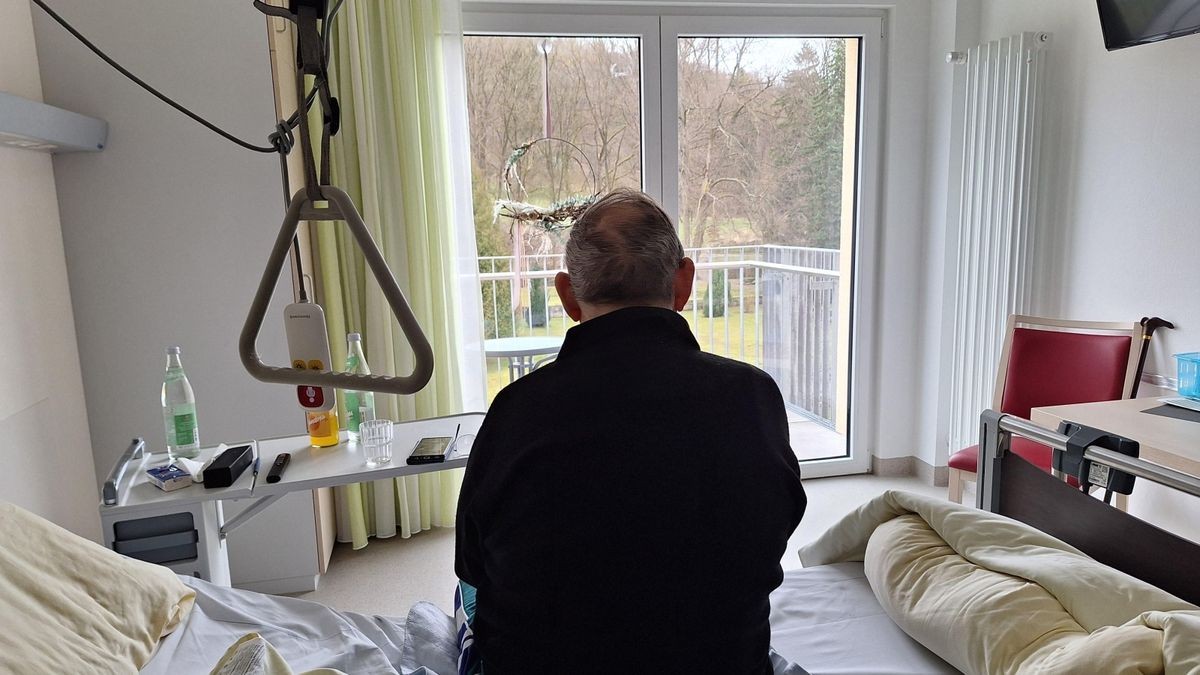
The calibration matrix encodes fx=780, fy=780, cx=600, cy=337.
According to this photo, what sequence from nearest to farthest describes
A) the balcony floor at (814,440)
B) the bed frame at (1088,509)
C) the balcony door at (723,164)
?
the bed frame at (1088,509), the balcony door at (723,164), the balcony floor at (814,440)

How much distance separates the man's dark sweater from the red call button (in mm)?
1043

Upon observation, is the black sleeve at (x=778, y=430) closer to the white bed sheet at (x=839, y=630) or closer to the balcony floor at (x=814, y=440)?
the white bed sheet at (x=839, y=630)

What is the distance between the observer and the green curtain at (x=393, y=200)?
2.88 meters

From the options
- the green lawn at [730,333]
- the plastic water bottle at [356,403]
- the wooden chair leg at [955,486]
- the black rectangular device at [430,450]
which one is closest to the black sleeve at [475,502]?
the black rectangular device at [430,450]

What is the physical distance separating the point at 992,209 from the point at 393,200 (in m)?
2.36

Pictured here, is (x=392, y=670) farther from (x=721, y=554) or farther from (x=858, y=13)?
(x=858, y=13)

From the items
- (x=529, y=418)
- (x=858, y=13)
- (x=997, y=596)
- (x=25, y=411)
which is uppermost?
(x=858, y=13)

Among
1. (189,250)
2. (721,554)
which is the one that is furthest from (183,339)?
(721,554)

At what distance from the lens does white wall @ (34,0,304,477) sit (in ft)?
7.91

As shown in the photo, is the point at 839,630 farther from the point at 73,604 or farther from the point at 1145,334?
the point at 1145,334

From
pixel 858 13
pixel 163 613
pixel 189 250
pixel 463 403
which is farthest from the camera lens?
pixel 858 13

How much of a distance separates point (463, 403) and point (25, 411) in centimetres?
145

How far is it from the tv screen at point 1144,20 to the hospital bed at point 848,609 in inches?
58.4

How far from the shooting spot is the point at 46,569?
1362mm
